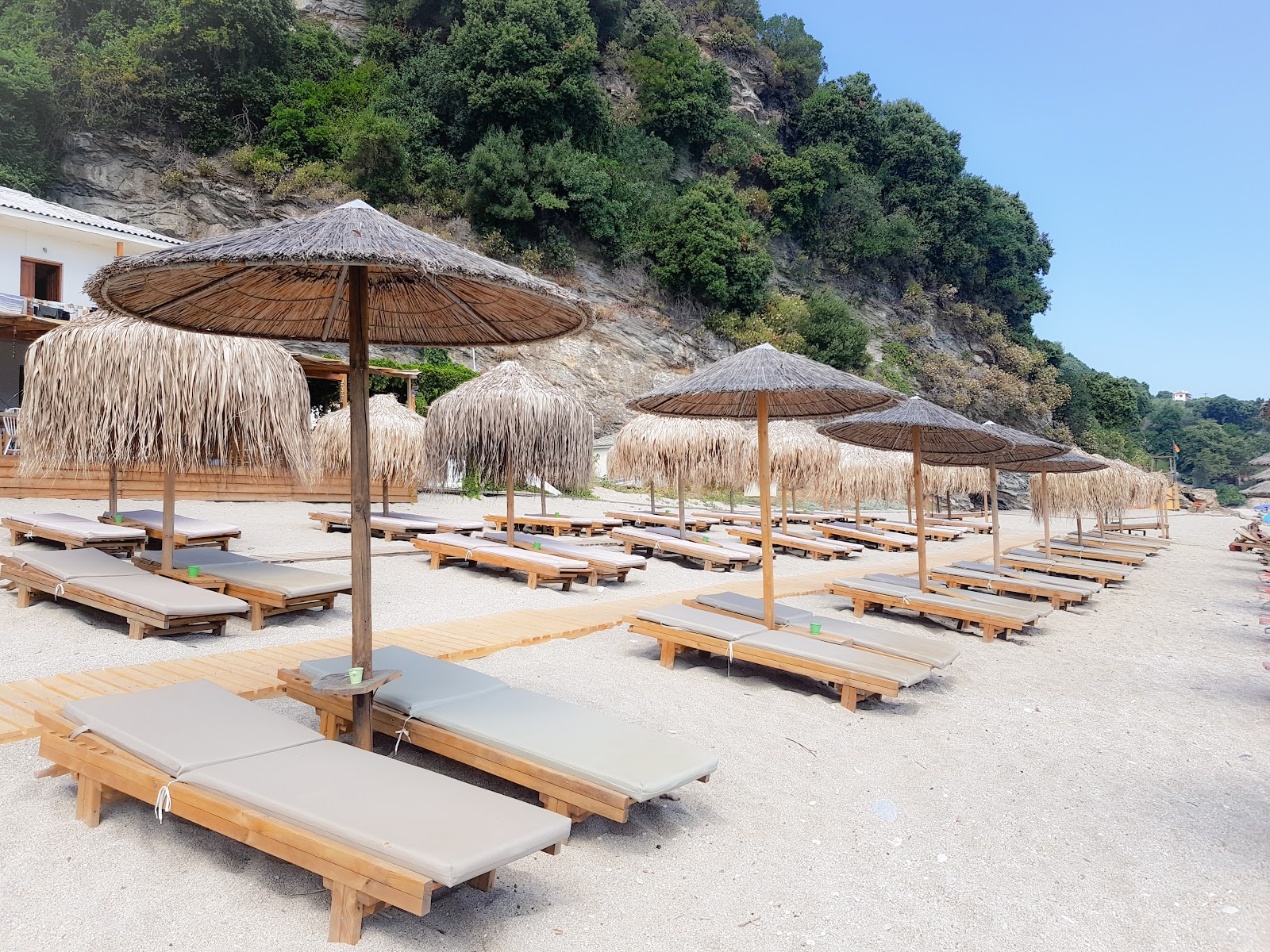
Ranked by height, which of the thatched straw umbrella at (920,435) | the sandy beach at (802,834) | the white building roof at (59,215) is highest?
the white building roof at (59,215)

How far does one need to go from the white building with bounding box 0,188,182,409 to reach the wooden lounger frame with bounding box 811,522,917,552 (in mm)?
15769

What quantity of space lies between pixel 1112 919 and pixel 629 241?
29122 millimetres

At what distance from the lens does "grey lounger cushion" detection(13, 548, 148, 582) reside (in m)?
5.88

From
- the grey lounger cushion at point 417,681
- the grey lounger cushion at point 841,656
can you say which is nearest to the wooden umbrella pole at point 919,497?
the grey lounger cushion at point 841,656

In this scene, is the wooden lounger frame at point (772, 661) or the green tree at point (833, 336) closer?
the wooden lounger frame at point (772, 661)

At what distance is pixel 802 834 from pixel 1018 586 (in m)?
7.20

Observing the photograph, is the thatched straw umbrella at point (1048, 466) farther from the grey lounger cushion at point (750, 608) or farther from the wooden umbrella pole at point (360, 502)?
the wooden umbrella pole at point (360, 502)

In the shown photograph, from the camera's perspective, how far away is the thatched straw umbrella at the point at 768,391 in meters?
5.50

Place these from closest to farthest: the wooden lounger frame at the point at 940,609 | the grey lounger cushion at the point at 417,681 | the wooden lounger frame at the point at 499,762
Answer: the wooden lounger frame at the point at 499,762
the grey lounger cushion at the point at 417,681
the wooden lounger frame at the point at 940,609

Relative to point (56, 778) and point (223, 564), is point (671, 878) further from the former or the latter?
point (223, 564)

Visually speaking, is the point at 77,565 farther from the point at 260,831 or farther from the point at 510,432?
the point at 260,831

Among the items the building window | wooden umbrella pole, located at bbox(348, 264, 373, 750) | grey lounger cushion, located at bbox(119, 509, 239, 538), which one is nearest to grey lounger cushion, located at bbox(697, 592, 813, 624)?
wooden umbrella pole, located at bbox(348, 264, 373, 750)

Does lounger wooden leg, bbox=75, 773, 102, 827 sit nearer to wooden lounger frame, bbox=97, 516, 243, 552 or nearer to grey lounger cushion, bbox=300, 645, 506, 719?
grey lounger cushion, bbox=300, 645, 506, 719

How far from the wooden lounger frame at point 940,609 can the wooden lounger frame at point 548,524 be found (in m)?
5.74
